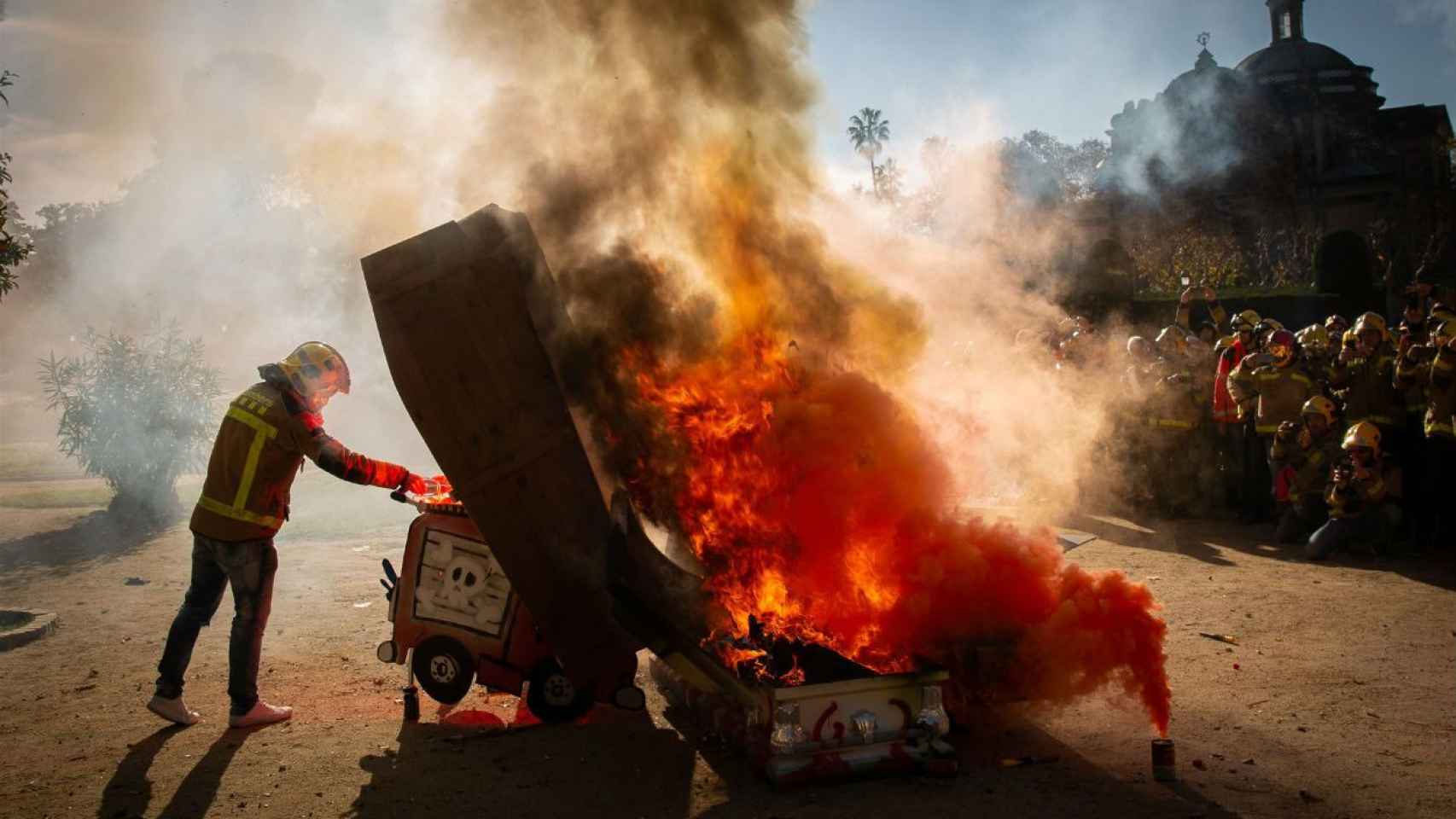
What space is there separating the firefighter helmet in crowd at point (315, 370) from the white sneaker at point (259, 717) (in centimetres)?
184

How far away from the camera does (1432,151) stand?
42625 millimetres

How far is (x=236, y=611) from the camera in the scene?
579 cm

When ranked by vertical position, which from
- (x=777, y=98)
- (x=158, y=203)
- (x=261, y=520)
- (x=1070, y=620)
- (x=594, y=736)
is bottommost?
(x=594, y=736)

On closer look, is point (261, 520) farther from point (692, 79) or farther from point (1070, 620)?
point (1070, 620)

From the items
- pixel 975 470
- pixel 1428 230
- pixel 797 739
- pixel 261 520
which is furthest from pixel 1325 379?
pixel 1428 230

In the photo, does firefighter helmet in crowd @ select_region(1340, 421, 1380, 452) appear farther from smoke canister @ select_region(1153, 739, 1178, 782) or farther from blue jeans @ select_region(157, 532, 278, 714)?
blue jeans @ select_region(157, 532, 278, 714)

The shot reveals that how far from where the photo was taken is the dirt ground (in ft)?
15.2

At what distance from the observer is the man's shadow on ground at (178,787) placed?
471cm

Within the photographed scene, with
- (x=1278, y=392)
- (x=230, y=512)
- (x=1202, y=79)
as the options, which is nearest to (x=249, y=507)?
(x=230, y=512)

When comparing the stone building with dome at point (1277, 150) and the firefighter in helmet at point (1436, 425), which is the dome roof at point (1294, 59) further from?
the firefighter in helmet at point (1436, 425)

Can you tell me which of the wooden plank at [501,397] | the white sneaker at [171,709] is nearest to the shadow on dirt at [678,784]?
the wooden plank at [501,397]

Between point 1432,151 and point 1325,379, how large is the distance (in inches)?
1566

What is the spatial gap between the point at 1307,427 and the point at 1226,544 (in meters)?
1.50

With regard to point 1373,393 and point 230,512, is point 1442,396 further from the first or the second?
point 230,512
